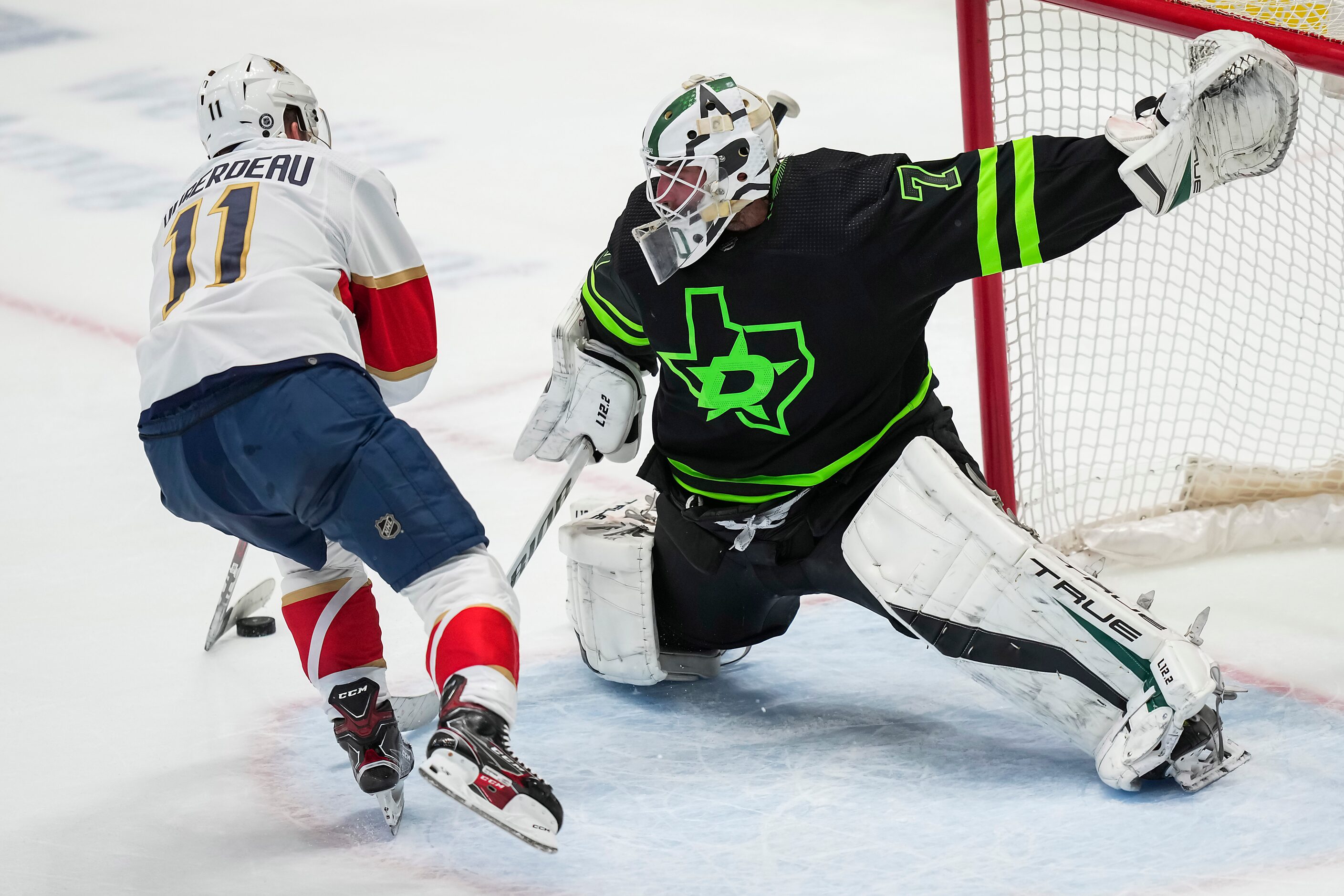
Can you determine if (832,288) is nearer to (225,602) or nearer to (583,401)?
(583,401)

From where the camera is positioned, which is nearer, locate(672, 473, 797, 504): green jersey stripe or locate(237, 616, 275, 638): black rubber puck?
locate(672, 473, 797, 504): green jersey stripe

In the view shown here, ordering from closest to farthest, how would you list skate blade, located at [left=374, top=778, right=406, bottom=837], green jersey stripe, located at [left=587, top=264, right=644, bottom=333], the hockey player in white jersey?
the hockey player in white jersey
skate blade, located at [left=374, top=778, right=406, bottom=837]
green jersey stripe, located at [left=587, top=264, right=644, bottom=333]

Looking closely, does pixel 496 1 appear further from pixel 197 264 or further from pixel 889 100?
pixel 197 264

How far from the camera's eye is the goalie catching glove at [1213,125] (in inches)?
85.4

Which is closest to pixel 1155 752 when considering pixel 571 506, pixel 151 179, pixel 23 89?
pixel 571 506

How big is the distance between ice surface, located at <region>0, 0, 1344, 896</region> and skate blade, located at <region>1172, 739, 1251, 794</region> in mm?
27

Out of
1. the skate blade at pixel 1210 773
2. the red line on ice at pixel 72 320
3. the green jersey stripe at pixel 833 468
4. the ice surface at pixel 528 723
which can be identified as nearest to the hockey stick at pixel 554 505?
the ice surface at pixel 528 723

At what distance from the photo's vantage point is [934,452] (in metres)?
2.49

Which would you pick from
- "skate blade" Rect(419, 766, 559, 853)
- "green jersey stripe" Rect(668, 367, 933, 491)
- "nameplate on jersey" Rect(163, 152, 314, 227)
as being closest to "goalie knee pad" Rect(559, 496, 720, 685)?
"green jersey stripe" Rect(668, 367, 933, 491)

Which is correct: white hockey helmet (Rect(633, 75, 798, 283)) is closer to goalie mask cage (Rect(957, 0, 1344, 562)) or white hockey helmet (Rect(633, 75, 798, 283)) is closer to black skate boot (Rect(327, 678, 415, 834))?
goalie mask cage (Rect(957, 0, 1344, 562))

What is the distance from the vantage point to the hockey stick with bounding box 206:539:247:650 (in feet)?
10.3

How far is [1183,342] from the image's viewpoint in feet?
13.0

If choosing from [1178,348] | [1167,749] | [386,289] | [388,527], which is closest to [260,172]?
[386,289]

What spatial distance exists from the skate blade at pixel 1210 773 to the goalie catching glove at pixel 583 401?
1203 millimetres
